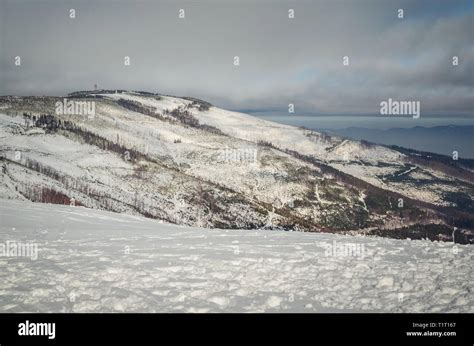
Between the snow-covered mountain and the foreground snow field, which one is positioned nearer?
the foreground snow field

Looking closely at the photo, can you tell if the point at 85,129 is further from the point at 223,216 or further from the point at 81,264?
the point at 81,264

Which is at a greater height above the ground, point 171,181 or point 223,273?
point 171,181

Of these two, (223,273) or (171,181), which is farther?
(171,181)

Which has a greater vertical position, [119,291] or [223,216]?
[119,291]

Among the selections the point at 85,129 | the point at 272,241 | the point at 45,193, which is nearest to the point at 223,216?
the point at 45,193

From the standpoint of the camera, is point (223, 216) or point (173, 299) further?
point (223, 216)

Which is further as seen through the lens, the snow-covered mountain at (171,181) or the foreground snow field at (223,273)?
the snow-covered mountain at (171,181)

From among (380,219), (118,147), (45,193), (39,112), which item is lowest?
(380,219)

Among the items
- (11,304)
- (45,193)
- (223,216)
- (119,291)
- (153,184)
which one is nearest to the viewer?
(11,304)
